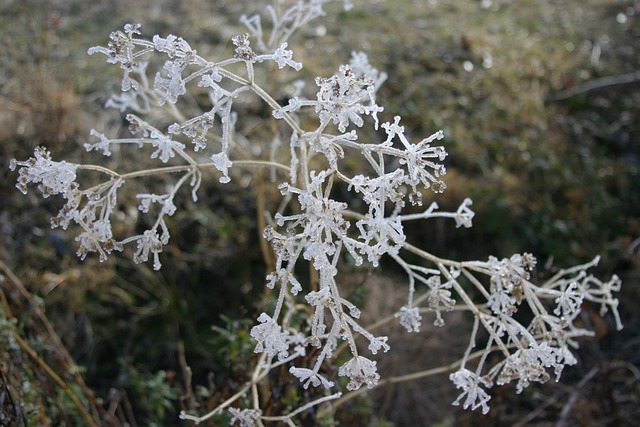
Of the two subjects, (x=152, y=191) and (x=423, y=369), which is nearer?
(x=423, y=369)

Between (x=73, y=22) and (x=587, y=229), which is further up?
(x=73, y=22)

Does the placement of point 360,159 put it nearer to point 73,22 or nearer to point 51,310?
point 51,310

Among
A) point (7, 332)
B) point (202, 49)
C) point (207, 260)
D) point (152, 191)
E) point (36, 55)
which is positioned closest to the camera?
point (7, 332)

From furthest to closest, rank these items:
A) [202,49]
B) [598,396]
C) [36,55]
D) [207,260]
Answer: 1. [202,49]
2. [36,55]
3. [207,260]
4. [598,396]

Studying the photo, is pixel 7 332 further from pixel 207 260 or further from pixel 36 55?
pixel 36 55

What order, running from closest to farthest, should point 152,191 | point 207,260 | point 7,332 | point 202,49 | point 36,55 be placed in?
point 7,332 → point 207,260 → point 152,191 → point 36,55 → point 202,49

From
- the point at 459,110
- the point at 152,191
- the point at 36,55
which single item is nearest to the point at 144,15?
the point at 36,55

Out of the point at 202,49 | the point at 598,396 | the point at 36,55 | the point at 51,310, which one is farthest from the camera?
the point at 202,49

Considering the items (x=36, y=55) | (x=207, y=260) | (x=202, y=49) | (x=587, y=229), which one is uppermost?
(x=36, y=55)

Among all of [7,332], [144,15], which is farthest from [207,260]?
[144,15]
